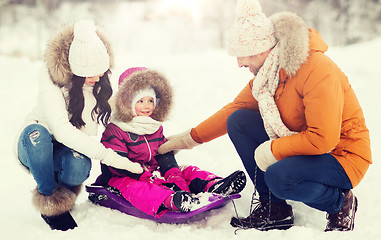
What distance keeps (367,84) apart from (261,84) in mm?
3617

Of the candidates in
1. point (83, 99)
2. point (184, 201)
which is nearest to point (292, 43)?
point (184, 201)

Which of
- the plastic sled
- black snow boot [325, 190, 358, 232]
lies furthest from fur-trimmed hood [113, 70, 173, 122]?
black snow boot [325, 190, 358, 232]

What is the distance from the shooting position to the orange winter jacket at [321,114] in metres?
1.64

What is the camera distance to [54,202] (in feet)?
6.70

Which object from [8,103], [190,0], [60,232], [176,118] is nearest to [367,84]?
[176,118]

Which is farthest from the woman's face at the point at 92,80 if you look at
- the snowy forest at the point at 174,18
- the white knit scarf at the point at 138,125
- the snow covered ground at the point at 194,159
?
the snowy forest at the point at 174,18

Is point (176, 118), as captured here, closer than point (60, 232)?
No

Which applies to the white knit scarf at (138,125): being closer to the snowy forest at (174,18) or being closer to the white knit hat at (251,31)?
the white knit hat at (251,31)

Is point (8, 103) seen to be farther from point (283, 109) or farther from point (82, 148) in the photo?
point (283, 109)

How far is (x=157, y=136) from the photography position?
2512 millimetres

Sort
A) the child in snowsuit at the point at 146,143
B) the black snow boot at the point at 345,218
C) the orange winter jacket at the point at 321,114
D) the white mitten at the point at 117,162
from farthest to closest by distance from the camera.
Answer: the child in snowsuit at the point at 146,143, the white mitten at the point at 117,162, the black snow boot at the point at 345,218, the orange winter jacket at the point at 321,114

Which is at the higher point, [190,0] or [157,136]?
[190,0]

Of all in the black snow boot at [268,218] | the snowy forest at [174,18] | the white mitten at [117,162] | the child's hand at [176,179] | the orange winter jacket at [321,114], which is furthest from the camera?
the snowy forest at [174,18]

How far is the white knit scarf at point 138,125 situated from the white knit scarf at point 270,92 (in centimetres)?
81
